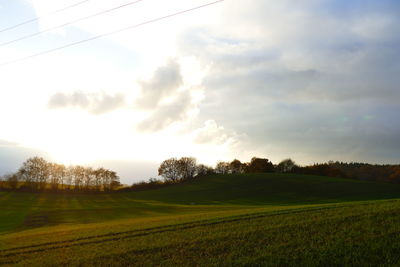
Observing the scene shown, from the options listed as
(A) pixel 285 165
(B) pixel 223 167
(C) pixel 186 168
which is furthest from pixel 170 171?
Result: (A) pixel 285 165

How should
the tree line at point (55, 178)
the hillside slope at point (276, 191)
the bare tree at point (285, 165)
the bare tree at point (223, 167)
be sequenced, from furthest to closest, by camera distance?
the bare tree at point (223, 167), the bare tree at point (285, 165), the tree line at point (55, 178), the hillside slope at point (276, 191)

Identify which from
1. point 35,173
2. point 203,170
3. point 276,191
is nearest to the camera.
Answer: point 276,191

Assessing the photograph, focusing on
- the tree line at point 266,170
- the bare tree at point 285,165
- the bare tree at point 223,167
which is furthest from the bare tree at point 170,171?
the bare tree at point 285,165

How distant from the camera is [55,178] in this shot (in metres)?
138

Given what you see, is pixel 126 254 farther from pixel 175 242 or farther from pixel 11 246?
pixel 11 246

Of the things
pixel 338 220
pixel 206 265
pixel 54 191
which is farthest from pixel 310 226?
pixel 54 191

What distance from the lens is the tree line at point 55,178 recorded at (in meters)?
117

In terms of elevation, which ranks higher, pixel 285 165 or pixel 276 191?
pixel 285 165

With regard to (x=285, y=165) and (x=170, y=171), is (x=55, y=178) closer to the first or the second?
(x=170, y=171)

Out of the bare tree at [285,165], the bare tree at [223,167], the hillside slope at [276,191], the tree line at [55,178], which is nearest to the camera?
the hillside slope at [276,191]

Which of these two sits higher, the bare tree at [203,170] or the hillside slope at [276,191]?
the bare tree at [203,170]

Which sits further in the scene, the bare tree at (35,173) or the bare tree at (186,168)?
the bare tree at (186,168)

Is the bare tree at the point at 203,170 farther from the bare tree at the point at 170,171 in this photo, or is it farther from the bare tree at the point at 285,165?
the bare tree at the point at 285,165

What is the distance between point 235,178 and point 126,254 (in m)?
101
